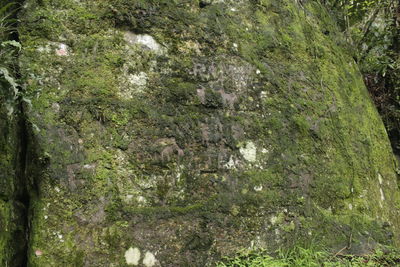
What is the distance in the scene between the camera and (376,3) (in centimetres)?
649

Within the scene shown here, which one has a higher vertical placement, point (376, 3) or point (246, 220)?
point (376, 3)

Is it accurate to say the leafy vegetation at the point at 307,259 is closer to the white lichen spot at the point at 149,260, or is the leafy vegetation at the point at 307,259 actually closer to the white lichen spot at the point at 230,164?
the white lichen spot at the point at 149,260

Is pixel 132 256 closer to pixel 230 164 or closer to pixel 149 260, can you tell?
pixel 149 260

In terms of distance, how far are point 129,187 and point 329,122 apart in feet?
7.35

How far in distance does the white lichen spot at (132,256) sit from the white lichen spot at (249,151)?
3.81 feet

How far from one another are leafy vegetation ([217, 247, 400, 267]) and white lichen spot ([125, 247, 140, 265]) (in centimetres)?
60

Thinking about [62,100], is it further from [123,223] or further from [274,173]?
[274,173]

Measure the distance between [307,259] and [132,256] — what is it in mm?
1367

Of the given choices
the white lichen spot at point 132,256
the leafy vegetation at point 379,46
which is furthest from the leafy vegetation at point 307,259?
the leafy vegetation at point 379,46

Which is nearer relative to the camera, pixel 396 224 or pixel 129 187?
pixel 129 187

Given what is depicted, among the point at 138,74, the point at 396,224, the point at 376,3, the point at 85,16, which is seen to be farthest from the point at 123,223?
the point at 376,3

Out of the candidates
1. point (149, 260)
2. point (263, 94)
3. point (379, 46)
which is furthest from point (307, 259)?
point (379, 46)

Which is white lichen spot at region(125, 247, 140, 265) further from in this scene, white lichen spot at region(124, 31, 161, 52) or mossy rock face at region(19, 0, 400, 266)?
white lichen spot at region(124, 31, 161, 52)

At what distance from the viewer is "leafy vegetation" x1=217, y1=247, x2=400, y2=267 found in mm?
2760
